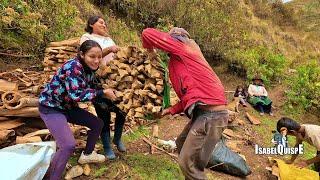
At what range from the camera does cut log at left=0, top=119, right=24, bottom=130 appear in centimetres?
433

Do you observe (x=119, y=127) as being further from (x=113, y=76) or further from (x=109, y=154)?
(x=113, y=76)

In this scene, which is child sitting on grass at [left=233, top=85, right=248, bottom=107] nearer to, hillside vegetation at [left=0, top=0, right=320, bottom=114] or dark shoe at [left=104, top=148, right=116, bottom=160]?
hillside vegetation at [left=0, top=0, right=320, bottom=114]

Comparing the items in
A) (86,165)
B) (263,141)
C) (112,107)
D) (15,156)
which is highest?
(112,107)

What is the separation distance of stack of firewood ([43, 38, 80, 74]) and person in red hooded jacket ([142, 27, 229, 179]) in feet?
8.61

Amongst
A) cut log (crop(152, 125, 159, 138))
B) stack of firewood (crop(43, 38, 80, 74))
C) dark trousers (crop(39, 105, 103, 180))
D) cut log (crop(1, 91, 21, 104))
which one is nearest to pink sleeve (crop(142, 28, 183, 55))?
dark trousers (crop(39, 105, 103, 180))

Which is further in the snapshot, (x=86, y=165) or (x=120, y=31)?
(x=120, y=31)

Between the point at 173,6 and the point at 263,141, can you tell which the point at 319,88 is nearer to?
the point at 263,141

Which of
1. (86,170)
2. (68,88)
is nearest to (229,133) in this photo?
(86,170)

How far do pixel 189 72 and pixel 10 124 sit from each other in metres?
2.22

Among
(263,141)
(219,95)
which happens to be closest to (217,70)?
(263,141)

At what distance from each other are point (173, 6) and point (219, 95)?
812 centimetres

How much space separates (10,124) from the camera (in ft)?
14.4

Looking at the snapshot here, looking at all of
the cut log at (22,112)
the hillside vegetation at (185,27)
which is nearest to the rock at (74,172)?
the cut log at (22,112)

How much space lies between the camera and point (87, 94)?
11.3 feet
